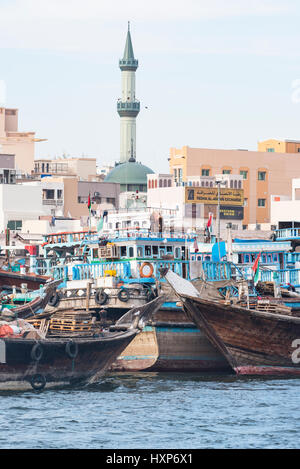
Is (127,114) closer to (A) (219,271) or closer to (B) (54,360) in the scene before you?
(A) (219,271)

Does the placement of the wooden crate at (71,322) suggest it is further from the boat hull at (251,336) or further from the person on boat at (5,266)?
the person on boat at (5,266)

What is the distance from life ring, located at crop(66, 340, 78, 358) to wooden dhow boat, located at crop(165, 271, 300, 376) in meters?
7.18

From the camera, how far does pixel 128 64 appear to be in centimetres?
14575

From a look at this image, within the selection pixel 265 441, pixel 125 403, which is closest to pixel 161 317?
pixel 125 403

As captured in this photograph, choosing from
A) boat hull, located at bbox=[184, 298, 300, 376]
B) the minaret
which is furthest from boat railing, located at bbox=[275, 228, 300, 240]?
the minaret

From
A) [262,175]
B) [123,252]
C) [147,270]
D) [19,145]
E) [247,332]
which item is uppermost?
[19,145]

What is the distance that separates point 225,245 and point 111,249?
6.19 m

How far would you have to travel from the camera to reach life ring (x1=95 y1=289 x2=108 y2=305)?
4959 cm

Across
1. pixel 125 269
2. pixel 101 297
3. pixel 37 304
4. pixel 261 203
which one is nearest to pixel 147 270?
pixel 125 269

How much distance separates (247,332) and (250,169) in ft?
187

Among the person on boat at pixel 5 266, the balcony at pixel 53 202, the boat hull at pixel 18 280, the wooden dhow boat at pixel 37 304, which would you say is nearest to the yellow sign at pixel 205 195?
the balcony at pixel 53 202

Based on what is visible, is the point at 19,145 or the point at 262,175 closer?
the point at 262,175

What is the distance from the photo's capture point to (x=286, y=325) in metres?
47.9

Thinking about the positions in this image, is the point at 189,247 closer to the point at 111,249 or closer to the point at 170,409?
the point at 111,249
